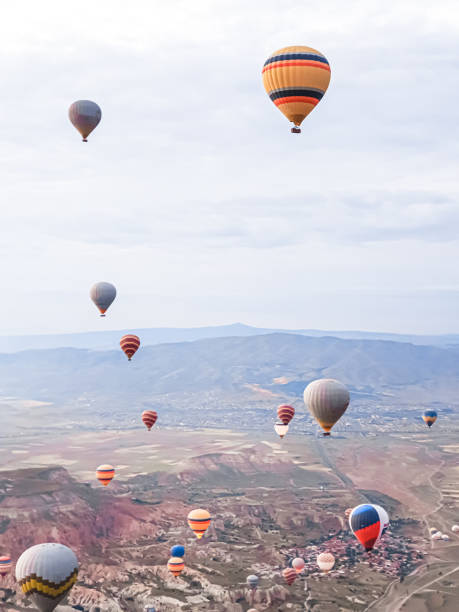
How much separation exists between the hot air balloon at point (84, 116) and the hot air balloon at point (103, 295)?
19779mm

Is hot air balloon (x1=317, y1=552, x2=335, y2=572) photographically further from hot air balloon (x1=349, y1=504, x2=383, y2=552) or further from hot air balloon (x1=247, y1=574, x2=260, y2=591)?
hot air balloon (x1=349, y1=504, x2=383, y2=552)

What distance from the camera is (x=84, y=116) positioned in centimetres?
6706

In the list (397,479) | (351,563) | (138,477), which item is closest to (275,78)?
(351,563)

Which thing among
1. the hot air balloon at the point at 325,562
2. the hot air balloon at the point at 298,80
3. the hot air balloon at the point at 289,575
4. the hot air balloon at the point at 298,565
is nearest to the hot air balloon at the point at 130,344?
the hot air balloon at the point at 289,575

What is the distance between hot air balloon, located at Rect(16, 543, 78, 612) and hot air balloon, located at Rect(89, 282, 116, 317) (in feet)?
116

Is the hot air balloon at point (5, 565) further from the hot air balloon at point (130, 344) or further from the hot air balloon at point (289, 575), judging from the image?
the hot air balloon at point (289, 575)

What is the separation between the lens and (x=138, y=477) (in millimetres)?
159375

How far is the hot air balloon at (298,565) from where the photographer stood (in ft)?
298

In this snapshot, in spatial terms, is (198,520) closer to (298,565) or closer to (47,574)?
(298,565)

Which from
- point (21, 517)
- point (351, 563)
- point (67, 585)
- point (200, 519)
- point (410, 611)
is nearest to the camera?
point (67, 585)

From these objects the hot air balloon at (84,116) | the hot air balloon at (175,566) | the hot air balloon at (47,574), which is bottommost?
the hot air balloon at (47,574)

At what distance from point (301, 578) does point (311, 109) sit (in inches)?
2432

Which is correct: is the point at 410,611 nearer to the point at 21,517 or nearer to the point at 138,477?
the point at 21,517

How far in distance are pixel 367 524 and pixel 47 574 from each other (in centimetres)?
3335
